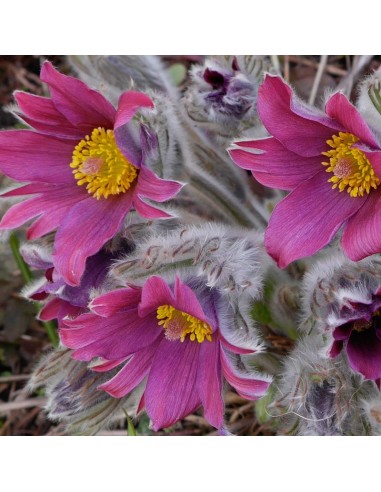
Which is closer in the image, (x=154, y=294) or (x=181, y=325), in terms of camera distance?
(x=154, y=294)

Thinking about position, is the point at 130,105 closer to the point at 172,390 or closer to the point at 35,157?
the point at 35,157

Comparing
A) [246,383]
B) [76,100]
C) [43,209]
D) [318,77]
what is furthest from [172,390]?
[318,77]

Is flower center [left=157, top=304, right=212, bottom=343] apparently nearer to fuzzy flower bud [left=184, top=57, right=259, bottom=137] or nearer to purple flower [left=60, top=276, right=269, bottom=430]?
purple flower [left=60, top=276, right=269, bottom=430]

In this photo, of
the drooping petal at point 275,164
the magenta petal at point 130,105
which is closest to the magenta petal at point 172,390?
the drooping petal at point 275,164

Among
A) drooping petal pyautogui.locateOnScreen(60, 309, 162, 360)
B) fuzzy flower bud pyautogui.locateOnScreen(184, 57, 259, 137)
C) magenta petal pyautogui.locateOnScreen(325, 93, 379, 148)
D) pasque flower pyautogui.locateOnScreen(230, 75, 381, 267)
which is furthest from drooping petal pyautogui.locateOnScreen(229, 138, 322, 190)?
drooping petal pyautogui.locateOnScreen(60, 309, 162, 360)

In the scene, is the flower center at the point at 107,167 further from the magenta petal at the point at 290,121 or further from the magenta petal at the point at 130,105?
the magenta petal at the point at 290,121

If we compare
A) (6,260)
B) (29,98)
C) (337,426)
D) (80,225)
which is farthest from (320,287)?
(6,260)
